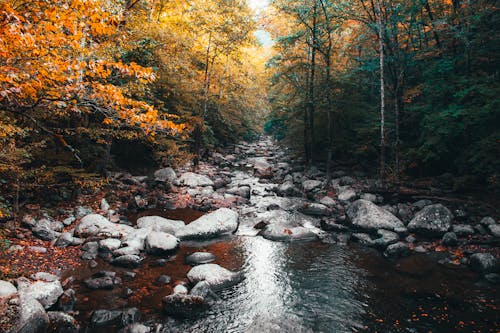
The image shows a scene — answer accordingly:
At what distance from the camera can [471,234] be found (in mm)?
9234

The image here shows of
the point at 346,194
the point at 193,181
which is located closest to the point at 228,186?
the point at 193,181

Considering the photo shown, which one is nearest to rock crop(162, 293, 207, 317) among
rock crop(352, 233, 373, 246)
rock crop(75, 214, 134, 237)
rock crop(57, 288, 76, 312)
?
rock crop(57, 288, 76, 312)

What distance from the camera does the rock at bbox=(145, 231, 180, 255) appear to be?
805 centimetres

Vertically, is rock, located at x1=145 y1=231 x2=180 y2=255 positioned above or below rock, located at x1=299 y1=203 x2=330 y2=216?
below

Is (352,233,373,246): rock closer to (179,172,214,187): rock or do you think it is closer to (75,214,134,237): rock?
(75,214,134,237): rock

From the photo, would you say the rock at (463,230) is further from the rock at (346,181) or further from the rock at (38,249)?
the rock at (38,249)

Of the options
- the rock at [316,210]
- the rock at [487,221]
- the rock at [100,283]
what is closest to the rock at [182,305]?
the rock at [100,283]

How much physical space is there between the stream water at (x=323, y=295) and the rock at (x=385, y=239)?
0.40m

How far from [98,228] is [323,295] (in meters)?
6.84

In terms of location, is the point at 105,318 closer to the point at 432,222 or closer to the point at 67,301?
the point at 67,301

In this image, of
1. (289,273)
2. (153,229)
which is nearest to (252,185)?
(153,229)

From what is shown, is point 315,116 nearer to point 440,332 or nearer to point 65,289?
point 440,332

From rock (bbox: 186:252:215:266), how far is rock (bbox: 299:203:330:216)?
5968mm

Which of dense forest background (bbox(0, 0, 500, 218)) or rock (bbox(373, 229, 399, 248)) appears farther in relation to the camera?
rock (bbox(373, 229, 399, 248))
